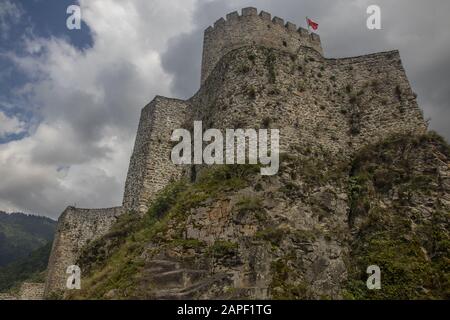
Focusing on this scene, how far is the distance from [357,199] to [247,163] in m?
4.65

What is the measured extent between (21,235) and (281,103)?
132 metres

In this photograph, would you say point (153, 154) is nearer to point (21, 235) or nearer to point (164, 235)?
point (164, 235)

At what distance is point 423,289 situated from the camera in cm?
1245

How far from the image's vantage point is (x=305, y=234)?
552 inches

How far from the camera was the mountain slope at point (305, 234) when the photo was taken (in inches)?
482

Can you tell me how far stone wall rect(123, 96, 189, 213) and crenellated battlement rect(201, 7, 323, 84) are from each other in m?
3.28

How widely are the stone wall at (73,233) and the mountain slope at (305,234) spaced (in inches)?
542

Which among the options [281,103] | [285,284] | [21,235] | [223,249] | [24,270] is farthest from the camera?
[21,235]

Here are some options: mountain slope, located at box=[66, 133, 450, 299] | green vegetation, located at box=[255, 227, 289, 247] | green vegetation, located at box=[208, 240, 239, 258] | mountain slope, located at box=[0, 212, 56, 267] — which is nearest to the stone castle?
mountain slope, located at box=[66, 133, 450, 299]

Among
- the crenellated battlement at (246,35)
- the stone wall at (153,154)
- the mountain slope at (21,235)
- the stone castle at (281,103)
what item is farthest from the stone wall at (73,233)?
the mountain slope at (21,235)

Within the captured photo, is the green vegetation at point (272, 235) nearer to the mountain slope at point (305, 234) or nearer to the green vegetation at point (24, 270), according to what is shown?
the mountain slope at point (305, 234)

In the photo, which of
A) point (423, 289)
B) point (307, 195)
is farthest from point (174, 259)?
point (423, 289)

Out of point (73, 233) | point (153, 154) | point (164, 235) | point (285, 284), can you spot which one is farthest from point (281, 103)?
point (73, 233)

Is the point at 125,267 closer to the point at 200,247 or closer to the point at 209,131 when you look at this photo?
the point at 200,247
